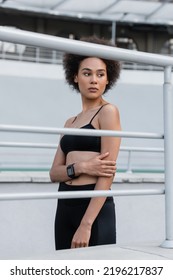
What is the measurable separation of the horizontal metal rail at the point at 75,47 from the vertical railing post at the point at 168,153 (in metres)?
0.09

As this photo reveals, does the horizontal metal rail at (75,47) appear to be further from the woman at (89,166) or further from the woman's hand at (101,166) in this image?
the woman's hand at (101,166)

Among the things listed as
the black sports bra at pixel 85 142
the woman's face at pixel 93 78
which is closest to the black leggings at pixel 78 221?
the black sports bra at pixel 85 142

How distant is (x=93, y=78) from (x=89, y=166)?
0.36 meters

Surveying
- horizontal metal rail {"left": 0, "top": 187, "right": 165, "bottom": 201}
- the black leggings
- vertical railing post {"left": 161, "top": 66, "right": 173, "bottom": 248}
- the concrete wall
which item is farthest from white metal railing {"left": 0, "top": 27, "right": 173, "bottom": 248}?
the concrete wall

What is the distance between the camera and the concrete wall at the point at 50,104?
16000mm

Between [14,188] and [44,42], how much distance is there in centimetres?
259

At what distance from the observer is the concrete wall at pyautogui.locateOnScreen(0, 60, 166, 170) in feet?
52.5

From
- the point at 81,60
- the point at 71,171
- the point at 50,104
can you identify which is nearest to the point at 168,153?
the point at 71,171

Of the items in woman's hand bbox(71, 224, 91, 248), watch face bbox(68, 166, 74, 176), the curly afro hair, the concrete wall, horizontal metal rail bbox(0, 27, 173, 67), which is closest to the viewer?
horizontal metal rail bbox(0, 27, 173, 67)

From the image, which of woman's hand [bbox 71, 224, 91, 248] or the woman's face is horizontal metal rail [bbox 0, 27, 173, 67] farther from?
woman's hand [bbox 71, 224, 91, 248]

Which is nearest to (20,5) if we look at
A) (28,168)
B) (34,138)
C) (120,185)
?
(34,138)

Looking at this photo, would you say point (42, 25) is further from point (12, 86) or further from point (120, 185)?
point (120, 185)

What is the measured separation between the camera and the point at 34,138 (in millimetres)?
16578

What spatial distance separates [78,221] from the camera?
214 cm
